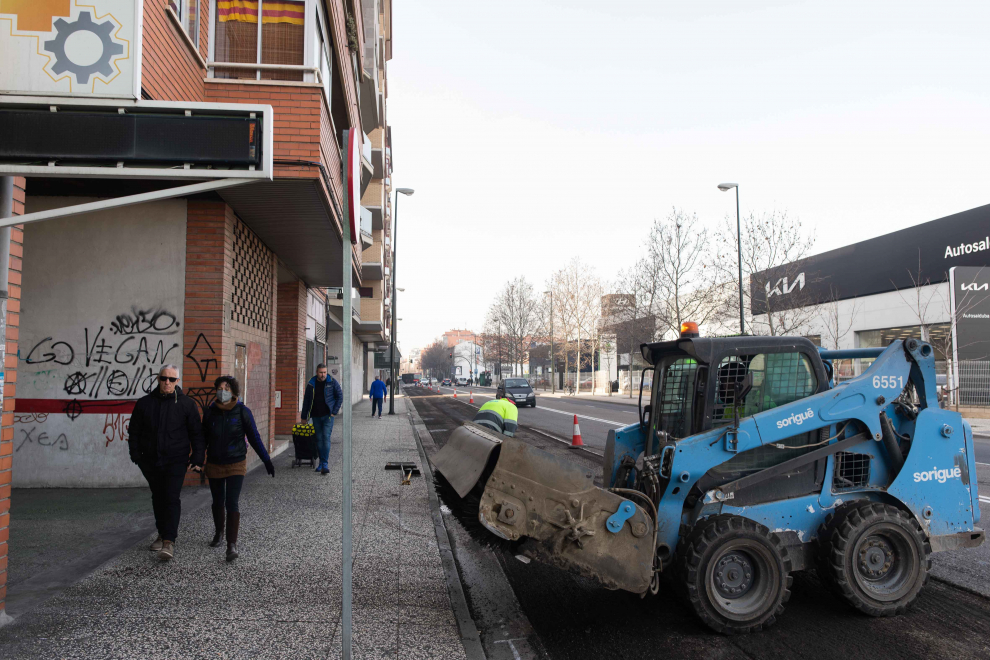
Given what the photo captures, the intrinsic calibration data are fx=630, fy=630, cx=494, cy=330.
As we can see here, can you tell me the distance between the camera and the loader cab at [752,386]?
453 centimetres

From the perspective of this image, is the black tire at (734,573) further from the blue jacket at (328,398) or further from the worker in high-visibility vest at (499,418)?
the blue jacket at (328,398)

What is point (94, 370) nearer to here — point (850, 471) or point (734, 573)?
point (734, 573)

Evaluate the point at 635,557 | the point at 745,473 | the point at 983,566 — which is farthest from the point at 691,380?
the point at 983,566

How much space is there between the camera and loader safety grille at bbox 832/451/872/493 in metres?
4.54

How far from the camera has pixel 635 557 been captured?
3895 millimetres

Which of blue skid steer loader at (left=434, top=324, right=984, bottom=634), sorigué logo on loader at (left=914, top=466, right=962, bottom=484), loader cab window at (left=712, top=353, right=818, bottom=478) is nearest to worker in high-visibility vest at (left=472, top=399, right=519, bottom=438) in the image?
blue skid steer loader at (left=434, top=324, right=984, bottom=634)

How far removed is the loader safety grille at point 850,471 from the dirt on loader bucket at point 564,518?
1612 millimetres

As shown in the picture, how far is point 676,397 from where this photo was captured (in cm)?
Answer: 489

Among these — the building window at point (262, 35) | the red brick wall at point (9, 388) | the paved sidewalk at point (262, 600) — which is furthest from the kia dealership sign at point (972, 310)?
the red brick wall at point (9, 388)

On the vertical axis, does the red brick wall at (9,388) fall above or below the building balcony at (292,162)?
below

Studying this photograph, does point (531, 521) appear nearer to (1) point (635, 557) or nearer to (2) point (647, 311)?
(1) point (635, 557)

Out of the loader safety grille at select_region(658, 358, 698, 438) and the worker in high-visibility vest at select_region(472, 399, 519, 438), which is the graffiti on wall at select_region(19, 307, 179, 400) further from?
the loader safety grille at select_region(658, 358, 698, 438)

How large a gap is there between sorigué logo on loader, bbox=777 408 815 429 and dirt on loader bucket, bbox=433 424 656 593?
47.6 inches

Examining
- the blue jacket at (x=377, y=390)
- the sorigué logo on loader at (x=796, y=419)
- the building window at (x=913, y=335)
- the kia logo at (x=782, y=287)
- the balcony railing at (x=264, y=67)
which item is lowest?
the blue jacket at (x=377, y=390)
